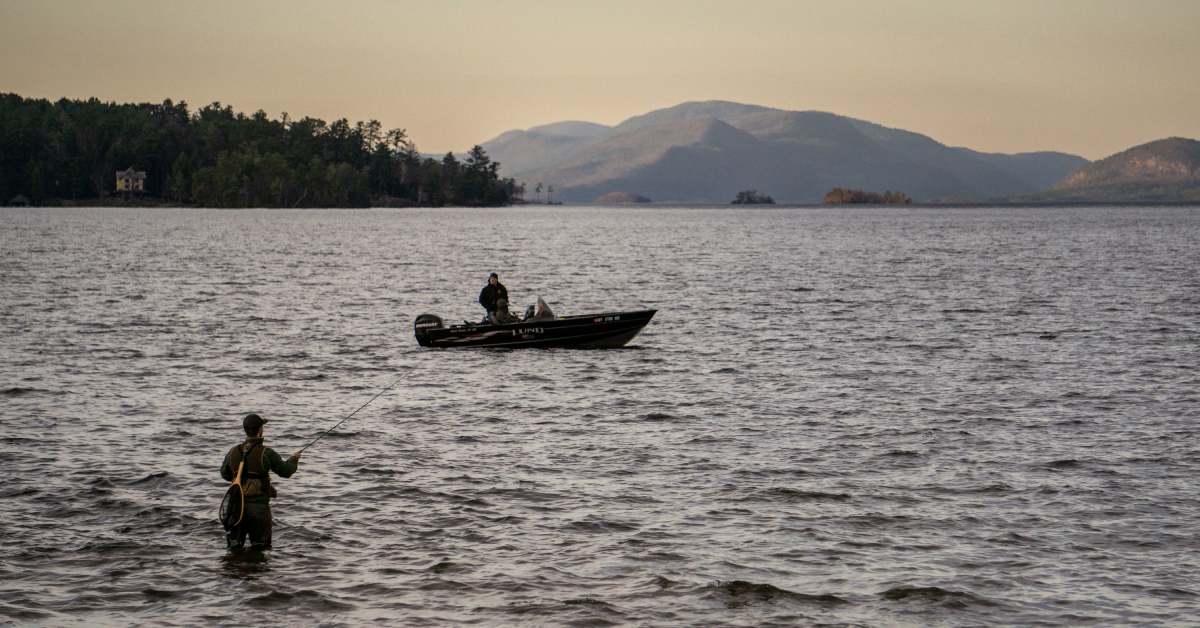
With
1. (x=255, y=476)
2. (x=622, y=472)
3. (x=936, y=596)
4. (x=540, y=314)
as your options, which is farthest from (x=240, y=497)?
(x=540, y=314)

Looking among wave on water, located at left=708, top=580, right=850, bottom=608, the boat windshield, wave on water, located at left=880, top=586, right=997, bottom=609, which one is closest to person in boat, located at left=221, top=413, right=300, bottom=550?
wave on water, located at left=708, top=580, right=850, bottom=608

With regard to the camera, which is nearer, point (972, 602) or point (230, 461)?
point (972, 602)

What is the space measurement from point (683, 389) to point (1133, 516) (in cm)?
1510

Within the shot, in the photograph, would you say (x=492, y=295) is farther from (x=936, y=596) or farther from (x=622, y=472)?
(x=936, y=596)

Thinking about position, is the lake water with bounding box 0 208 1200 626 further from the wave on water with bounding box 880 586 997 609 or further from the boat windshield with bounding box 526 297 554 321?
the boat windshield with bounding box 526 297 554 321

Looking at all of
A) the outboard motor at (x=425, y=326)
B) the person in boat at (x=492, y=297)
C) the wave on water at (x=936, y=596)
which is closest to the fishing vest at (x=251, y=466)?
the wave on water at (x=936, y=596)

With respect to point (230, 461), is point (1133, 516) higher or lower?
lower

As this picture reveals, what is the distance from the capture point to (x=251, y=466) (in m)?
16.7

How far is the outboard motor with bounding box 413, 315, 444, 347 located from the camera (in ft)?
135

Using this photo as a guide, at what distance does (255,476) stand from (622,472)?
26.0ft

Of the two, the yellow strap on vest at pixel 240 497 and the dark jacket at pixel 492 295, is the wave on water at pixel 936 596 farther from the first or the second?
the dark jacket at pixel 492 295

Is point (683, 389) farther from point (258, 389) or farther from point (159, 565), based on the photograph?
point (159, 565)

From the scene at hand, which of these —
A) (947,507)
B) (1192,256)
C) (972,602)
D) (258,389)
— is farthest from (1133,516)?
(1192,256)

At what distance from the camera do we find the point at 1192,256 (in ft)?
400
